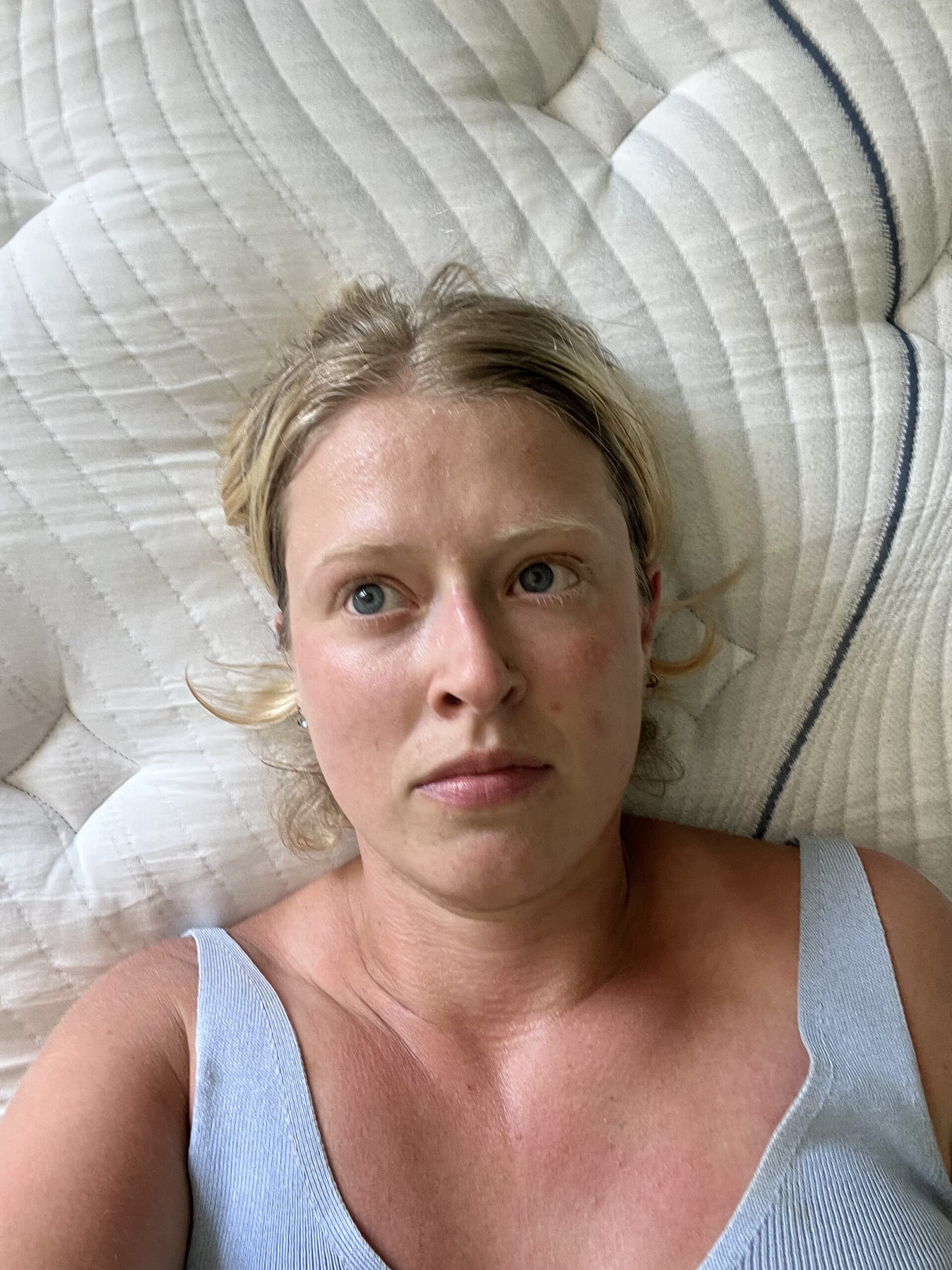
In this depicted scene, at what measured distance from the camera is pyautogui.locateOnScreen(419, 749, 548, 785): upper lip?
0.80m

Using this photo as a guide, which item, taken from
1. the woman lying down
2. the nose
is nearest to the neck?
the woman lying down

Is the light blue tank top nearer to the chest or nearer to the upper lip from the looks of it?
the chest

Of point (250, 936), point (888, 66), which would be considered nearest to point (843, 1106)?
point (250, 936)

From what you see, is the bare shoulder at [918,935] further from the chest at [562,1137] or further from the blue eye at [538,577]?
the blue eye at [538,577]

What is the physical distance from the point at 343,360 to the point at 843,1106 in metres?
0.78

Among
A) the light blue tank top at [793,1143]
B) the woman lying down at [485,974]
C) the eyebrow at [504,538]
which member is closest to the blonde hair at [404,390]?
the woman lying down at [485,974]

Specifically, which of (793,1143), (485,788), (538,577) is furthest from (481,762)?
(793,1143)

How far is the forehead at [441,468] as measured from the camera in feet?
2.71

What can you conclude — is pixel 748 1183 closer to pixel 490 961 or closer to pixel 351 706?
pixel 490 961

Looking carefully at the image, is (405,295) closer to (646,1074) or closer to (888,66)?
(888,66)

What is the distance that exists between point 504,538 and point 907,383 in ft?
1.73

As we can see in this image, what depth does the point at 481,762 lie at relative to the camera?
801 mm

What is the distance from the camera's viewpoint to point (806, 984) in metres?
0.93

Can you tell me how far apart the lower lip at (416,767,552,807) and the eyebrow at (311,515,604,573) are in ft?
0.61
